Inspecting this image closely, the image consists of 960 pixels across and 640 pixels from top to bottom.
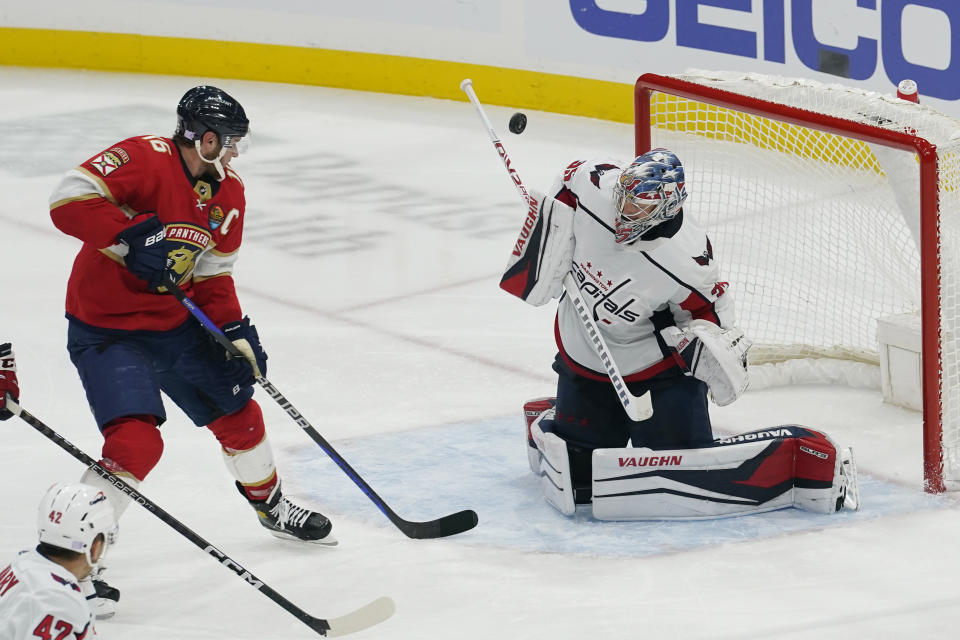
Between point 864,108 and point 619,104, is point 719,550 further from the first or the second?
point 619,104

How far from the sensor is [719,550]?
3.57 m

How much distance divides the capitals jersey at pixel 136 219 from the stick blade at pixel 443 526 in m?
0.73

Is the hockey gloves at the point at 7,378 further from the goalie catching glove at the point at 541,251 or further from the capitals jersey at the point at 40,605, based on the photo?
the goalie catching glove at the point at 541,251

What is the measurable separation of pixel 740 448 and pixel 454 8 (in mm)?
5104

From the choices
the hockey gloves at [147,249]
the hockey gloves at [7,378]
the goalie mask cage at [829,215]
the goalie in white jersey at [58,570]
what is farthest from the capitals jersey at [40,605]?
the goalie mask cage at [829,215]

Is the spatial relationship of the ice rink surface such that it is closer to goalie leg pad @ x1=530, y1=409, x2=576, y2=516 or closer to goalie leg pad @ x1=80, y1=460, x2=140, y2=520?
goalie leg pad @ x1=530, y1=409, x2=576, y2=516

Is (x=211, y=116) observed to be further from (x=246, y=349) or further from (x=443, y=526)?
(x=443, y=526)

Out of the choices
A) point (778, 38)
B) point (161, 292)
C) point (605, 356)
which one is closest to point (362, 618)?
point (161, 292)

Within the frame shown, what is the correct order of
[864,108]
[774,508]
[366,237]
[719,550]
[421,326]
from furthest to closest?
[366,237], [421,326], [864,108], [774,508], [719,550]

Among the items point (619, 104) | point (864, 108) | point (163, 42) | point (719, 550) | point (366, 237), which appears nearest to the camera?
point (719, 550)

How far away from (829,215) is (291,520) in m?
2.04

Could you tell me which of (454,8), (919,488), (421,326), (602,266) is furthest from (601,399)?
(454,8)

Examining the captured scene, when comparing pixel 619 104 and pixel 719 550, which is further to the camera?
pixel 619 104

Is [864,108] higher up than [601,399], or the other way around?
[864,108]
